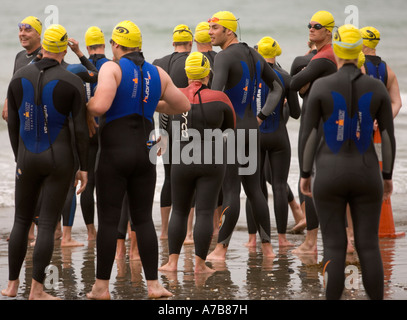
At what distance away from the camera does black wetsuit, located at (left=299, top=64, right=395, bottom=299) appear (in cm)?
493

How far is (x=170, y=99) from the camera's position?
19.4 ft

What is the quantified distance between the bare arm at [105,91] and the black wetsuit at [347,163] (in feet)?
4.75

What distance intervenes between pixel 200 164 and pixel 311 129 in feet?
5.70

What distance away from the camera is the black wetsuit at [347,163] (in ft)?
16.2

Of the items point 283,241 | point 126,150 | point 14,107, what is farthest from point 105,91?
point 283,241

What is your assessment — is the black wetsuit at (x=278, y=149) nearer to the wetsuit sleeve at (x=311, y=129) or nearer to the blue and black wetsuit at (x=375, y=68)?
the blue and black wetsuit at (x=375, y=68)

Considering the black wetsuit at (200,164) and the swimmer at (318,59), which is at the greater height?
the swimmer at (318,59)

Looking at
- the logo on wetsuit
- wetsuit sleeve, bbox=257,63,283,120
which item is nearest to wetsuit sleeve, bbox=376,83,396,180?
the logo on wetsuit

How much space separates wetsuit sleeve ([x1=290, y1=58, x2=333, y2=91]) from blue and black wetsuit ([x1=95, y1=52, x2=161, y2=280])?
1727mm

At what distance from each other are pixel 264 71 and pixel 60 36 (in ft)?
8.21

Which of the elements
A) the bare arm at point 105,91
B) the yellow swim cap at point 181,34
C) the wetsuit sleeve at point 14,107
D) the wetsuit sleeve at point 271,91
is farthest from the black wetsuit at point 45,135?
the yellow swim cap at point 181,34

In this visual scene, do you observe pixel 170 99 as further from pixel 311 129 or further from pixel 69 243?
pixel 69 243

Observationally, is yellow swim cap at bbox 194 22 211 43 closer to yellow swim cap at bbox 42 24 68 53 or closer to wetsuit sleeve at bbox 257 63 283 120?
wetsuit sleeve at bbox 257 63 283 120
